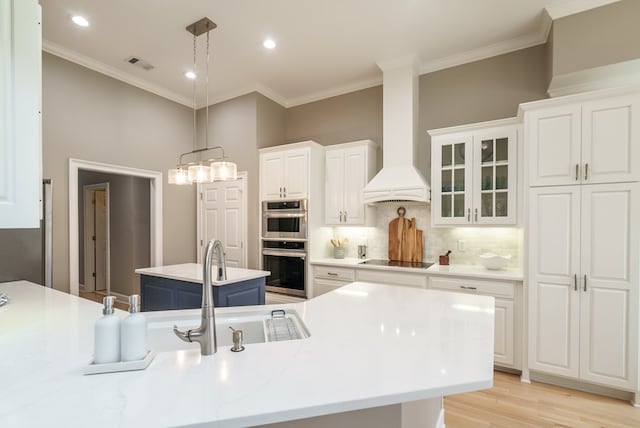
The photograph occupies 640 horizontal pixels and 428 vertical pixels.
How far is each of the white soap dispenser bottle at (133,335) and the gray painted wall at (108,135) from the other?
3.22 metres

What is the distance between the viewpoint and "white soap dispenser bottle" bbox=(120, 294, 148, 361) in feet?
3.17

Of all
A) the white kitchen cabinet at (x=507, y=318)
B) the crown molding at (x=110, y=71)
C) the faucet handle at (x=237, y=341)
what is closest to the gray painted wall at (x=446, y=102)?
the white kitchen cabinet at (x=507, y=318)

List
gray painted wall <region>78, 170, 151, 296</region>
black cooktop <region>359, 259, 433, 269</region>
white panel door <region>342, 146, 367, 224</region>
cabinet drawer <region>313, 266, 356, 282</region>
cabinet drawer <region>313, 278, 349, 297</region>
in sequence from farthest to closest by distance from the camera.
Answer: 1. gray painted wall <region>78, 170, 151, 296</region>
2. white panel door <region>342, 146, 367, 224</region>
3. cabinet drawer <region>313, 278, 349, 297</region>
4. cabinet drawer <region>313, 266, 356, 282</region>
5. black cooktop <region>359, 259, 433, 269</region>

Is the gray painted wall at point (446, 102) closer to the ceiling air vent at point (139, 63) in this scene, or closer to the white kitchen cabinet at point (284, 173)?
the white kitchen cabinet at point (284, 173)

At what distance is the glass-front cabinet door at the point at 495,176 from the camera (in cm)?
294

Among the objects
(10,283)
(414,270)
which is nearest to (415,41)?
(414,270)

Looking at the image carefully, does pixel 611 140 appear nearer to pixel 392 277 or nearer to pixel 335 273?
pixel 392 277

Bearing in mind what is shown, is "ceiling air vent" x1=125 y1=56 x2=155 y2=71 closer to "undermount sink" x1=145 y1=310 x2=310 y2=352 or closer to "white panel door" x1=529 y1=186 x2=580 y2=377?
"undermount sink" x1=145 y1=310 x2=310 y2=352

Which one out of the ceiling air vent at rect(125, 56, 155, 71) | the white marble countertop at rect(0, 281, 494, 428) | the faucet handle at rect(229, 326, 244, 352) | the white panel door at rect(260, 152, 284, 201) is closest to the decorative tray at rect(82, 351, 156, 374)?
the white marble countertop at rect(0, 281, 494, 428)

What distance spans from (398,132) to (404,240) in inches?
51.8

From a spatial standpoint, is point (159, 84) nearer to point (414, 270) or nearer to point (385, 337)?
point (414, 270)

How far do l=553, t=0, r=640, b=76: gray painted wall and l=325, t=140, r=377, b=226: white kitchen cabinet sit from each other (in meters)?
1.98

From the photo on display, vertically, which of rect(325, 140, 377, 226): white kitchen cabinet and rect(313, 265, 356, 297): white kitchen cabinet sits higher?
rect(325, 140, 377, 226): white kitchen cabinet

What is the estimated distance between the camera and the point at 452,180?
3.25 meters
